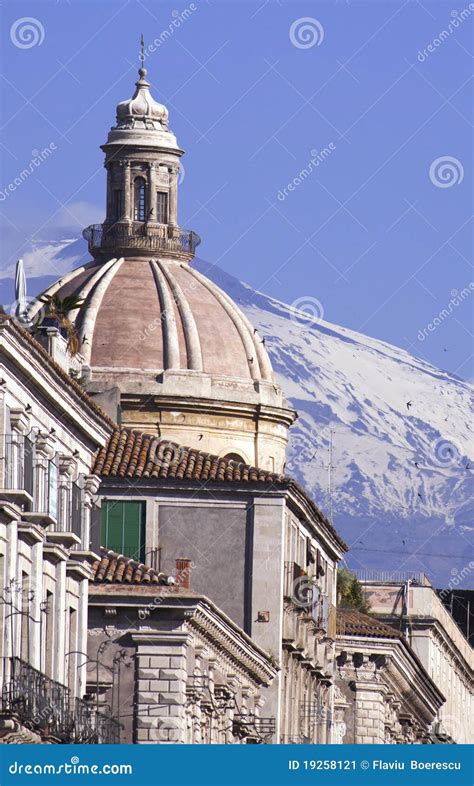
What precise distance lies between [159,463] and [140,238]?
32.2 meters

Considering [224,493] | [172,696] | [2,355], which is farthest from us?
[224,493]

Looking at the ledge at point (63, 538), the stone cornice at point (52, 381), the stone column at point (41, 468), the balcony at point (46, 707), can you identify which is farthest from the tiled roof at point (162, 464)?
the stone column at point (41, 468)

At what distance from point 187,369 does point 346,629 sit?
921cm

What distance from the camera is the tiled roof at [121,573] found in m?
Result: 66.5

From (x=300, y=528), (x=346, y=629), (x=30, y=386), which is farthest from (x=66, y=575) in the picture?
(x=346, y=629)

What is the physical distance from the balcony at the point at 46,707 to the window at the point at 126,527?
52.9 ft

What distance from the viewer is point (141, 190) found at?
363 ft

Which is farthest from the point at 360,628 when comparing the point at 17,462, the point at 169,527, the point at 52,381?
the point at 17,462

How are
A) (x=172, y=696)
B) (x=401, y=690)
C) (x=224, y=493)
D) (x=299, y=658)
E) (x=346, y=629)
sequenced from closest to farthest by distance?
(x=172, y=696) → (x=224, y=493) → (x=299, y=658) → (x=346, y=629) → (x=401, y=690)

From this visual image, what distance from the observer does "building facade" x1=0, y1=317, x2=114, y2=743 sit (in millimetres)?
51938

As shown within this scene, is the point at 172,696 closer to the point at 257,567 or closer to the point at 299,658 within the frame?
the point at 257,567

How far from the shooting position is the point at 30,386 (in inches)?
2174

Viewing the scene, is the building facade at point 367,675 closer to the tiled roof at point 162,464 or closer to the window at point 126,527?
the tiled roof at point 162,464

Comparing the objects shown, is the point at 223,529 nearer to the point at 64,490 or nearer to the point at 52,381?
the point at 64,490
